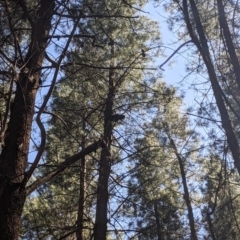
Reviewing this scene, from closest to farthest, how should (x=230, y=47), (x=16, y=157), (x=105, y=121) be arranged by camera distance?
(x=16, y=157) → (x=230, y=47) → (x=105, y=121)

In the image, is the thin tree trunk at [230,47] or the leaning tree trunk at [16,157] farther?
the thin tree trunk at [230,47]

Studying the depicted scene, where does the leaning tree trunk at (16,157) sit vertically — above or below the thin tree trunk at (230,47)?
below

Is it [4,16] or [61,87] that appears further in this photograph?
[61,87]

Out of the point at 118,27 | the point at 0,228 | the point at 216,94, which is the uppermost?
the point at 118,27

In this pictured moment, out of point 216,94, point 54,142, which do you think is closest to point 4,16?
point 216,94

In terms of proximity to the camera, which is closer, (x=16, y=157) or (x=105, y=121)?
(x=16, y=157)

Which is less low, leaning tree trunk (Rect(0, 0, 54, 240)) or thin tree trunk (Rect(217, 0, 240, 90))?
thin tree trunk (Rect(217, 0, 240, 90))

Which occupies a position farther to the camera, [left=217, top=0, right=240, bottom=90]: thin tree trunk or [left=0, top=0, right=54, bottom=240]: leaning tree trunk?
[left=217, top=0, right=240, bottom=90]: thin tree trunk

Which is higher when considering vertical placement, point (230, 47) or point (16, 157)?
point (230, 47)

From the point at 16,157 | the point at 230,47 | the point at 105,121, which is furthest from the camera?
the point at 105,121

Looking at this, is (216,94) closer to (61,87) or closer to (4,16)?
(4,16)

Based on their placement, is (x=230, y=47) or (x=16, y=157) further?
(x=230, y=47)

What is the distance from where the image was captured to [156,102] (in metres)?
7.93

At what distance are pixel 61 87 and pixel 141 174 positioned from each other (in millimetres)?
2635
